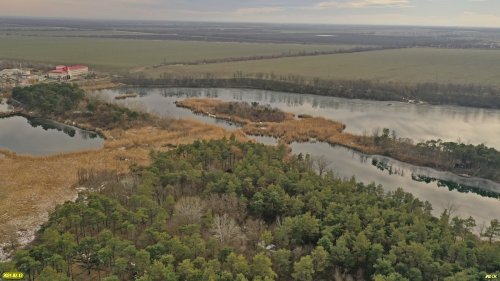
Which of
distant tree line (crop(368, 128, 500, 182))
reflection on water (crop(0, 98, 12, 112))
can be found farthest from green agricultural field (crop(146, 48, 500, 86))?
distant tree line (crop(368, 128, 500, 182))

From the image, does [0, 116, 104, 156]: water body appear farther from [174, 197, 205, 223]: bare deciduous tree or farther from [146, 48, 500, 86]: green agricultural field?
[146, 48, 500, 86]: green agricultural field

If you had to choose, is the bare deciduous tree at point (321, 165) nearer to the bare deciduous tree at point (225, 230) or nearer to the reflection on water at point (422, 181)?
the reflection on water at point (422, 181)

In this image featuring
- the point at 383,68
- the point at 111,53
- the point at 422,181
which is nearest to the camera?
the point at 422,181

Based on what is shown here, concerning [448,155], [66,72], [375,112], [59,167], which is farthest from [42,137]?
[375,112]

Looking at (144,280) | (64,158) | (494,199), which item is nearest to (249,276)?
(144,280)

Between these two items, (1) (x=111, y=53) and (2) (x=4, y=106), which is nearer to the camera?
(2) (x=4, y=106)

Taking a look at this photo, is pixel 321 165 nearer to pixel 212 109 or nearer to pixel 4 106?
pixel 212 109

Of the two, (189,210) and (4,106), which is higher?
(4,106)
